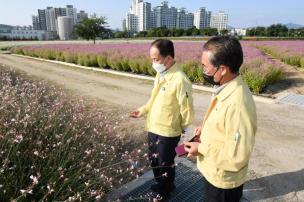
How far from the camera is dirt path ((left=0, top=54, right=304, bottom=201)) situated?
4.07 m

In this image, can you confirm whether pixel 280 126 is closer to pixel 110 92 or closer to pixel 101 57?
pixel 110 92

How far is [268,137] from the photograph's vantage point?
584cm

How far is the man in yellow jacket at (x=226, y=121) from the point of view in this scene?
2070 mm

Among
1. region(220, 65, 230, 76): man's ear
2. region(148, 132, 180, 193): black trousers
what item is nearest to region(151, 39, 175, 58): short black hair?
region(148, 132, 180, 193): black trousers

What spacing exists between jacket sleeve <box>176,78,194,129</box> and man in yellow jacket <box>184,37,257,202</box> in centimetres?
79

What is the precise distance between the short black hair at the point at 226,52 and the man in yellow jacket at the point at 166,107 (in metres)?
1.06

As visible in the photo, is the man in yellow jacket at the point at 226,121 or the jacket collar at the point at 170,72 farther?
the jacket collar at the point at 170,72

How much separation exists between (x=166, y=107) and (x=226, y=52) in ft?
4.39

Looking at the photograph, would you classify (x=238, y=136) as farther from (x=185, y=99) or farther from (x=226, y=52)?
(x=185, y=99)

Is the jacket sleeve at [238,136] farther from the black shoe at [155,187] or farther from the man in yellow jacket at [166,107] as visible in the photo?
the black shoe at [155,187]

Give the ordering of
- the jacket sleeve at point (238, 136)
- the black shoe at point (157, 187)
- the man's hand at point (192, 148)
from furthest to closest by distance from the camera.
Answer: the black shoe at point (157, 187)
the man's hand at point (192, 148)
the jacket sleeve at point (238, 136)

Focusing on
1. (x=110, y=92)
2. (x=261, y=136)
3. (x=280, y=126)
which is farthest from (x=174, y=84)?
(x=110, y=92)

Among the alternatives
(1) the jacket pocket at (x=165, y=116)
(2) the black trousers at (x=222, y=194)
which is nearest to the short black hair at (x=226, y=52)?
(2) the black trousers at (x=222, y=194)

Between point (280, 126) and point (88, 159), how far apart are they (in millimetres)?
4391
